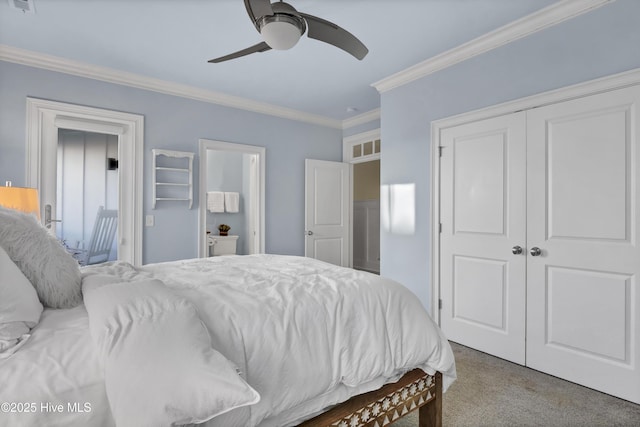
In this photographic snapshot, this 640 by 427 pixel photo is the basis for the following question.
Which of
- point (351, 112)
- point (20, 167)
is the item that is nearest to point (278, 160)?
point (351, 112)

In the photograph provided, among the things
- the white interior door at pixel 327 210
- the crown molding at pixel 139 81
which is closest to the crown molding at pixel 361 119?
the crown molding at pixel 139 81

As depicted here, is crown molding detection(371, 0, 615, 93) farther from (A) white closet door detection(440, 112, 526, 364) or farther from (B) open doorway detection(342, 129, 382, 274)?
(B) open doorway detection(342, 129, 382, 274)

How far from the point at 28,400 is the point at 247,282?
922 mm

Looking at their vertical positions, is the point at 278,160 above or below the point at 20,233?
above

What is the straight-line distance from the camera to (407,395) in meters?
1.65

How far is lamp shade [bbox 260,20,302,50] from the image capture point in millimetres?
1804

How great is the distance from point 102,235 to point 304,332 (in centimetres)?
332

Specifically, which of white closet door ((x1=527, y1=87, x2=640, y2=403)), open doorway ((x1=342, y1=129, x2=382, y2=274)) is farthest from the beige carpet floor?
open doorway ((x1=342, y1=129, x2=382, y2=274))

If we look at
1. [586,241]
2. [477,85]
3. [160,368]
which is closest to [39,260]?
[160,368]

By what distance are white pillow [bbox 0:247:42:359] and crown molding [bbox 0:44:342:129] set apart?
3.00 metres

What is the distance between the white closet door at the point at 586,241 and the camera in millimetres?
2125

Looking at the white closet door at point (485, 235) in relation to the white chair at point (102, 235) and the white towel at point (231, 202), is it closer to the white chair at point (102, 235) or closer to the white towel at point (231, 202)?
the white chair at point (102, 235)

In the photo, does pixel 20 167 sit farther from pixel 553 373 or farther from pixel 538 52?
pixel 553 373

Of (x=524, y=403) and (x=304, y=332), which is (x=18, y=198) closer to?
(x=304, y=332)
